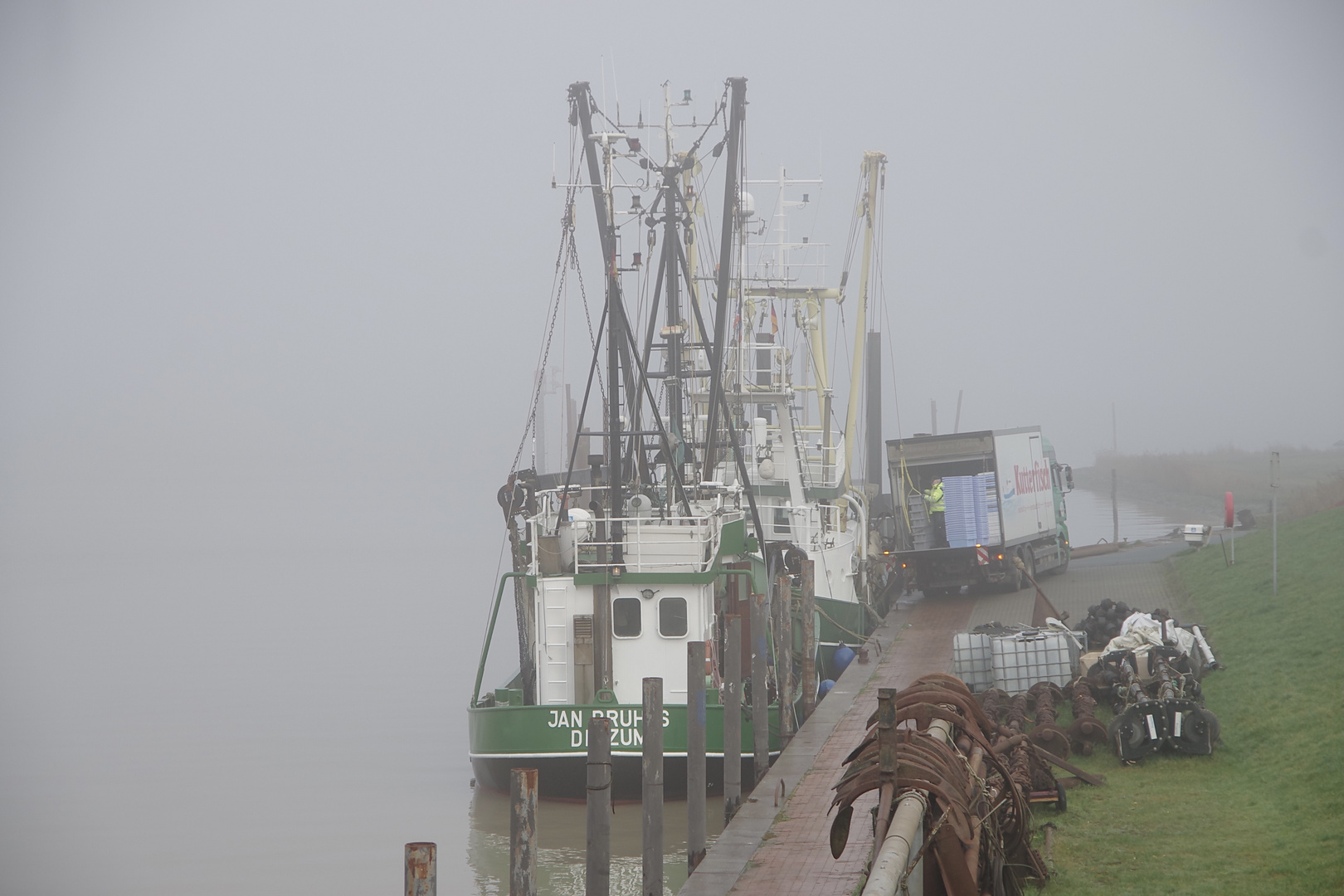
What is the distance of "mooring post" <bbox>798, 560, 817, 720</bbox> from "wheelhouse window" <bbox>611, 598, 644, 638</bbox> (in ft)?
9.87

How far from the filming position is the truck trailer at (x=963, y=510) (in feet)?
97.3

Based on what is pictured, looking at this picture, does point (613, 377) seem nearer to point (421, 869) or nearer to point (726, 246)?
point (726, 246)

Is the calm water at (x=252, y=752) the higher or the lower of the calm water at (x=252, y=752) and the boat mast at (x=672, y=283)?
the lower

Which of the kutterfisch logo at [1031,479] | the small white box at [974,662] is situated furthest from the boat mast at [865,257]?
the small white box at [974,662]

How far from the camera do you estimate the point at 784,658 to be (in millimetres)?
18172

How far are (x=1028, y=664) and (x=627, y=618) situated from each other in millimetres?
5916

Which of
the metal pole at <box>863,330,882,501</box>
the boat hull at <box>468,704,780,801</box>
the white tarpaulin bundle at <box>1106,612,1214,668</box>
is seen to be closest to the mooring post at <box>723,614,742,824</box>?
the boat hull at <box>468,704,780,801</box>

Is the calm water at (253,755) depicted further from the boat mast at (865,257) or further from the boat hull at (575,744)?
the boat mast at (865,257)

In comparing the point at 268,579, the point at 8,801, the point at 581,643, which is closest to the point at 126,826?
the point at 8,801

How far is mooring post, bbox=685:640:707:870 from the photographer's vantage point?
1338 centimetres

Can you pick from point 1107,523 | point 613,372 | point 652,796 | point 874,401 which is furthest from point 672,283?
point 1107,523

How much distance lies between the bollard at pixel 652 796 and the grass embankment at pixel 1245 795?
3.77 meters

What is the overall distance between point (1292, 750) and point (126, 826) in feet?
54.6

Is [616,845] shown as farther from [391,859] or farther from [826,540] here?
[826,540]
